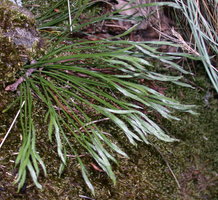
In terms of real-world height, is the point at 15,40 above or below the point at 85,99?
above

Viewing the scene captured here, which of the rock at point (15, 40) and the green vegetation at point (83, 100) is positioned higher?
the rock at point (15, 40)

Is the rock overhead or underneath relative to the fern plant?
overhead

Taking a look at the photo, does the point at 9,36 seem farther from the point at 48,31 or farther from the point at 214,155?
the point at 214,155

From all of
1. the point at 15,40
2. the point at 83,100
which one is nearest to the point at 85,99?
the point at 83,100

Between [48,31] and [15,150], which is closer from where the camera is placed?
[15,150]

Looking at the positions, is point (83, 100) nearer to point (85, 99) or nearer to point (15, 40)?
point (85, 99)

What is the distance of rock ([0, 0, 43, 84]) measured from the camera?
3.22ft

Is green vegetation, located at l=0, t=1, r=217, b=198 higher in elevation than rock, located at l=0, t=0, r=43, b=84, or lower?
lower

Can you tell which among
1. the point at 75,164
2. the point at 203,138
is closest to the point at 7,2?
the point at 75,164

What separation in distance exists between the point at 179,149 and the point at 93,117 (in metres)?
0.53

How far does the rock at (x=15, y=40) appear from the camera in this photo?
983mm

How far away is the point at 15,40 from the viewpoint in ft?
3.42

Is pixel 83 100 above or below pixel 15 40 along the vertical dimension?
below

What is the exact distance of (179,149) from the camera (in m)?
1.39
